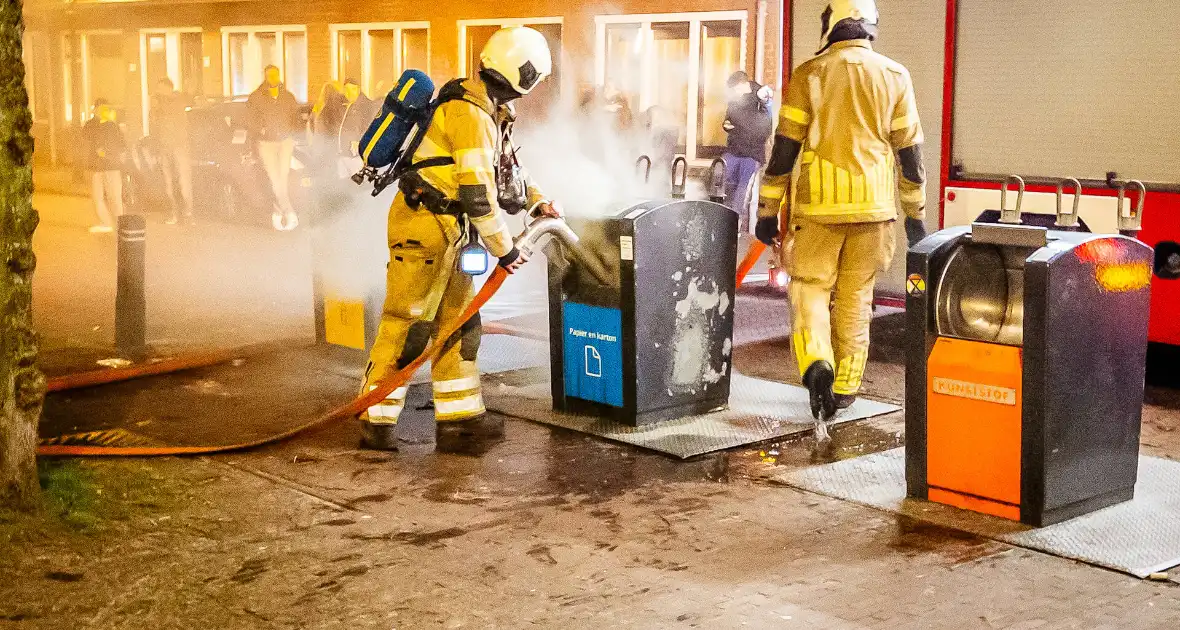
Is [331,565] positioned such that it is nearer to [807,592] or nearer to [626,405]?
[807,592]

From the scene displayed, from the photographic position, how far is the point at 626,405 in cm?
693

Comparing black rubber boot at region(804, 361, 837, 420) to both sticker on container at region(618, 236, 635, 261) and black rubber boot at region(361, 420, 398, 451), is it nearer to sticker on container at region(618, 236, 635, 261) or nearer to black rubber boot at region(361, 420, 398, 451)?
sticker on container at region(618, 236, 635, 261)

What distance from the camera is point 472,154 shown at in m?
6.32

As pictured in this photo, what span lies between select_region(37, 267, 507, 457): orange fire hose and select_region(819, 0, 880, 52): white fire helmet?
2.03 m

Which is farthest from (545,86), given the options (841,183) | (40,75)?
(841,183)

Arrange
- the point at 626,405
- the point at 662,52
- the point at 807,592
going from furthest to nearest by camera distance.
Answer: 1. the point at 662,52
2. the point at 626,405
3. the point at 807,592

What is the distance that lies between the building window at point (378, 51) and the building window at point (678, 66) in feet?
16.7

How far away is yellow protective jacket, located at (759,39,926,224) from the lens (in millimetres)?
6762

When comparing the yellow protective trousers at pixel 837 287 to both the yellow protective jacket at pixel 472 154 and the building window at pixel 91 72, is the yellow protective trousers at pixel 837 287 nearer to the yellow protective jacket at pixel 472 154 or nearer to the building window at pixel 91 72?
the yellow protective jacket at pixel 472 154

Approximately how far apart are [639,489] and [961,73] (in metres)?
4.13

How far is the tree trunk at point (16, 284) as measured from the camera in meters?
5.11

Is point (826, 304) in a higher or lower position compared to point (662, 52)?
lower

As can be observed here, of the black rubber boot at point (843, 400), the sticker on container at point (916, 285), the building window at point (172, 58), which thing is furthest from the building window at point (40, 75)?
the sticker on container at point (916, 285)

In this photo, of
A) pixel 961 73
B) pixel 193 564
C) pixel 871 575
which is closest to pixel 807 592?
pixel 871 575
